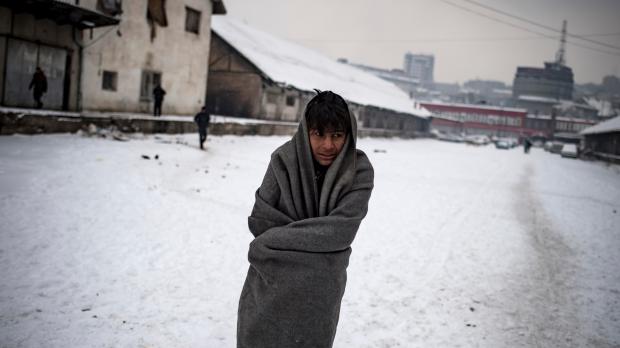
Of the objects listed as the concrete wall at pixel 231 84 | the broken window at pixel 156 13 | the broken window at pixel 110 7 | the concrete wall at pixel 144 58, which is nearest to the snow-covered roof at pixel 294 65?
the concrete wall at pixel 231 84

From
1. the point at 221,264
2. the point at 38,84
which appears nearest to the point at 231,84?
the point at 38,84

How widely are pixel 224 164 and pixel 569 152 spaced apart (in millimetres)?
42739

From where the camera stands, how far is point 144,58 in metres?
20.4

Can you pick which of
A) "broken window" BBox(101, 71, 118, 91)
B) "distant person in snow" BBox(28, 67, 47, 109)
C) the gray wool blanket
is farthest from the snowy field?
"broken window" BBox(101, 71, 118, 91)

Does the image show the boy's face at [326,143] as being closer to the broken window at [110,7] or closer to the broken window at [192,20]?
the broken window at [110,7]

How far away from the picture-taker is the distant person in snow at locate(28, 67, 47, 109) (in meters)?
15.3

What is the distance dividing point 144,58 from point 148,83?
1226mm

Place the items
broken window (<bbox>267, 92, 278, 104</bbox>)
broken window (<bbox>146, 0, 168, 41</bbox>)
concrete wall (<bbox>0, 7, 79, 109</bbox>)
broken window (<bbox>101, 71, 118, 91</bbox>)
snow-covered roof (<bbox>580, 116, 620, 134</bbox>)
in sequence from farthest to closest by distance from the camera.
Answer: snow-covered roof (<bbox>580, 116, 620, 134</bbox>)
broken window (<bbox>267, 92, 278, 104</bbox>)
broken window (<bbox>146, 0, 168, 41</bbox>)
broken window (<bbox>101, 71, 118, 91</bbox>)
concrete wall (<bbox>0, 7, 79, 109</bbox>)

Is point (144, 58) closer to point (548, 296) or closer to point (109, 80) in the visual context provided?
point (109, 80)

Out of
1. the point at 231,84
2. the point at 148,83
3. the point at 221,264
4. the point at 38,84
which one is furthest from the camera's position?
the point at 231,84

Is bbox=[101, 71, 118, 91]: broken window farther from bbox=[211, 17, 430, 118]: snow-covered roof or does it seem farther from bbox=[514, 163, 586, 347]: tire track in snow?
bbox=[514, 163, 586, 347]: tire track in snow

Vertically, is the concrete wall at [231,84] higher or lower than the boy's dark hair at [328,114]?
higher

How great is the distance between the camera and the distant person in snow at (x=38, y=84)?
15305 mm

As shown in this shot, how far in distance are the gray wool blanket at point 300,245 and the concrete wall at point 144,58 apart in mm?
18431
